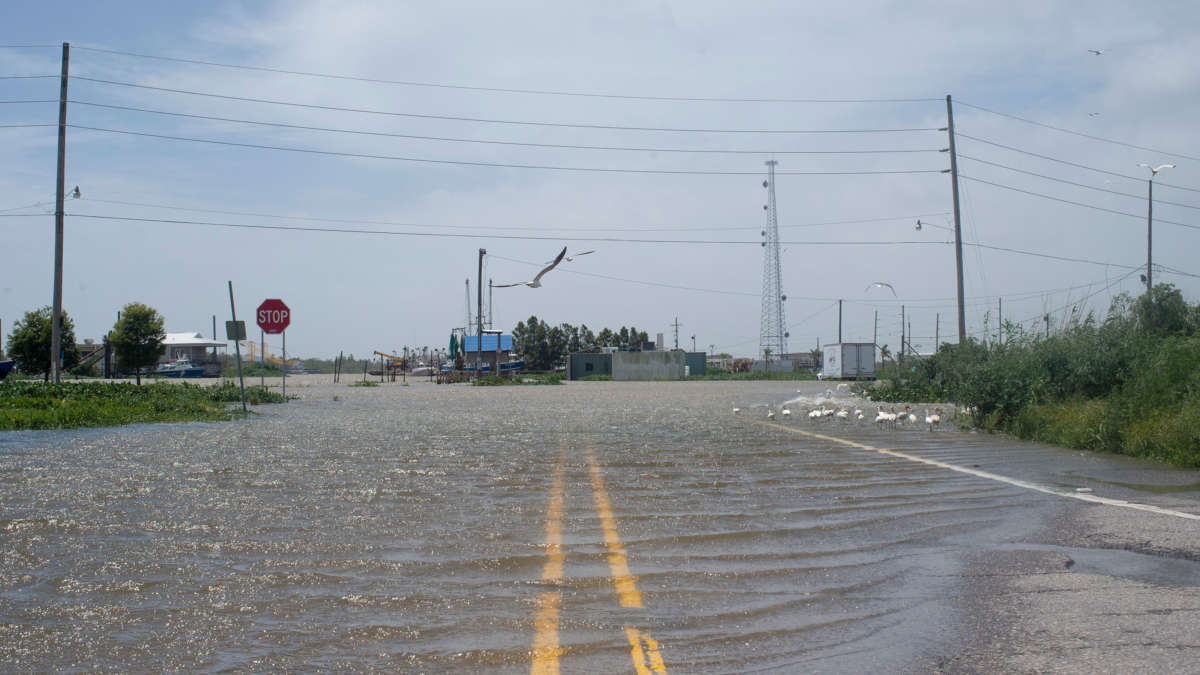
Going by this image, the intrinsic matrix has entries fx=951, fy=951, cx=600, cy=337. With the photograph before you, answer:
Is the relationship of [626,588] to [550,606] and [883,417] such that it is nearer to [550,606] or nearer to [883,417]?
[550,606]

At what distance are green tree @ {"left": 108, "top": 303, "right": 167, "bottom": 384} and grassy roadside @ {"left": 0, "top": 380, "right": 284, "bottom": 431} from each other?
134 feet

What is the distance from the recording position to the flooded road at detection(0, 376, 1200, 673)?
4.40 meters

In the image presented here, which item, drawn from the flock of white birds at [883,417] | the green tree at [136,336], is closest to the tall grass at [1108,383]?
the flock of white birds at [883,417]

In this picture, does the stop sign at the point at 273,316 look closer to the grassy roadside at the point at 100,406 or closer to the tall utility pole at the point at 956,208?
the grassy roadside at the point at 100,406

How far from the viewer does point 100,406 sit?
19.0m

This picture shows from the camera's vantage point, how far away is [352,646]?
4422mm

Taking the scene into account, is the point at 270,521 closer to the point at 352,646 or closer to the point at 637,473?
the point at 352,646

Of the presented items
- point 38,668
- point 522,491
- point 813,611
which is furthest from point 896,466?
point 38,668

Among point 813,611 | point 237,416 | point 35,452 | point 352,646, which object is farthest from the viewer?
point 237,416

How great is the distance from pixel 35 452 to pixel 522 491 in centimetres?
734

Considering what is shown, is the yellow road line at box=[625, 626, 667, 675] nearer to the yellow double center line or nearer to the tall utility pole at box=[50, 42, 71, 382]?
the yellow double center line

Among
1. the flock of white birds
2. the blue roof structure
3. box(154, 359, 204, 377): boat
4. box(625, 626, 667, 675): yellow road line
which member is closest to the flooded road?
box(625, 626, 667, 675): yellow road line

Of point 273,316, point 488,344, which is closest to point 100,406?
point 273,316

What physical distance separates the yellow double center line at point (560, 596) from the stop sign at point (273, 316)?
70.3 feet
